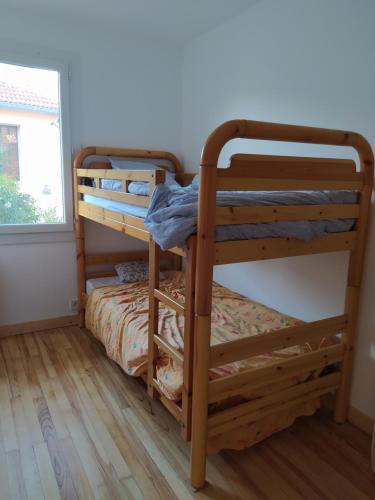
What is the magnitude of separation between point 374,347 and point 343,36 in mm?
1568

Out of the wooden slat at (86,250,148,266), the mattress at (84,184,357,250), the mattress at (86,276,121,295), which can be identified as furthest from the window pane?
the mattress at (84,184,357,250)

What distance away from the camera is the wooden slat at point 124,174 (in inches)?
66.8

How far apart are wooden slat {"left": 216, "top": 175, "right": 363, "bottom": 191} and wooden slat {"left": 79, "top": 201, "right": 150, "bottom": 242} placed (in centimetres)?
56

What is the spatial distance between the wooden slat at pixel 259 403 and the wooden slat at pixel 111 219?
844 millimetres

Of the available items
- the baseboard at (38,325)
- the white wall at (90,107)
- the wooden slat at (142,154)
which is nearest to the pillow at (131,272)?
the white wall at (90,107)

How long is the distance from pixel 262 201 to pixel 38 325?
2.25m

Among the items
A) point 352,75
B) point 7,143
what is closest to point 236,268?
point 352,75

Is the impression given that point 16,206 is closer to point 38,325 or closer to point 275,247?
point 38,325

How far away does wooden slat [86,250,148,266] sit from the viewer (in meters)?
3.05

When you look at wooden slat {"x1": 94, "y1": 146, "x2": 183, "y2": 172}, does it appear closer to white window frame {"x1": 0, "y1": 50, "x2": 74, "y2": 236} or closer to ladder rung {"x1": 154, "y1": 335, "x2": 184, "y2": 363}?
white window frame {"x1": 0, "y1": 50, "x2": 74, "y2": 236}

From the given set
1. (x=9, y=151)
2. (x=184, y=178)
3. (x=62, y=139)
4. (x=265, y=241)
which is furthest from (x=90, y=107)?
(x=265, y=241)

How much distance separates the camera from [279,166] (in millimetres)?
1463

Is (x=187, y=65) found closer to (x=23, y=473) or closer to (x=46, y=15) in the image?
(x=46, y=15)

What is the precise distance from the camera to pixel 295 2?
2.11 meters
